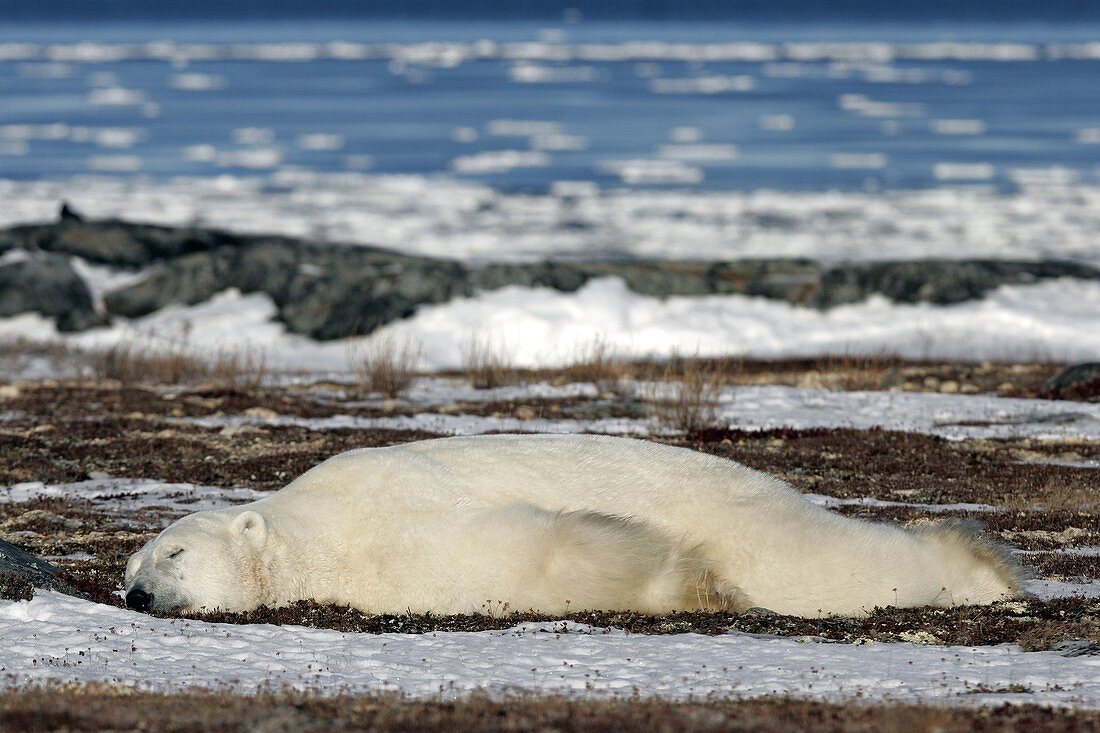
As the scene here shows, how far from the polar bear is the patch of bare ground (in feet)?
4.60

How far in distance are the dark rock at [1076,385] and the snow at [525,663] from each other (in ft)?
36.7

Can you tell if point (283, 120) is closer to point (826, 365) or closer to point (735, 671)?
point (826, 365)

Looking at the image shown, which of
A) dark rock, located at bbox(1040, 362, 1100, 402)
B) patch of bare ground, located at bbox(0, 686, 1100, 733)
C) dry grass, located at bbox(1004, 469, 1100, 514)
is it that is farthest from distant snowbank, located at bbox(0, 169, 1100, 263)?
patch of bare ground, located at bbox(0, 686, 1100, 733)

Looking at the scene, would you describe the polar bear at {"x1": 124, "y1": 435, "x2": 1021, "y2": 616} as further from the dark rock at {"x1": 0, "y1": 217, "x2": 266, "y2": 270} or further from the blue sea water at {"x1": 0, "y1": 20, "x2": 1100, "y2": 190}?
the blue sea water at {"x1": 0, "y1": 20, "x2": 1100, "y2": 190}

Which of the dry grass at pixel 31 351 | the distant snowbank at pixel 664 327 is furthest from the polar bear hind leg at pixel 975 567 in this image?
the dry grass at pixel 31 351

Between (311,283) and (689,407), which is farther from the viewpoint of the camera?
(311,283)

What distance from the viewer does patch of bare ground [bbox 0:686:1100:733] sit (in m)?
4.34

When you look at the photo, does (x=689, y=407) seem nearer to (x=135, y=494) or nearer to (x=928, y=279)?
(x=135, y=494)

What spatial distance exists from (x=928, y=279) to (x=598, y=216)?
23.0 metres

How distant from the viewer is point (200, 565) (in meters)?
6.48

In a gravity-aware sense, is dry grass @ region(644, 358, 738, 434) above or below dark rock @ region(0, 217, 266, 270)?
below

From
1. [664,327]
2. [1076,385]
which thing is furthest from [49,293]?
[1076,385]

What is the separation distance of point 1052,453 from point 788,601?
671 centimetres

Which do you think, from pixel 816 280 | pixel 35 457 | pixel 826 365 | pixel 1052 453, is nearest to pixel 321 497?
pixel 35 457
